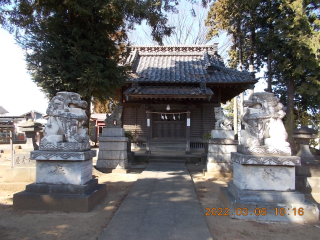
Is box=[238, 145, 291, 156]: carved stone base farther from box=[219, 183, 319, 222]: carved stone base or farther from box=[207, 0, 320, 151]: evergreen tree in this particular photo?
box=[207, 0, 320, 151]: evergreen tree

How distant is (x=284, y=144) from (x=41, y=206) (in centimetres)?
495

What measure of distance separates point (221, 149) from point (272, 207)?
4.01m

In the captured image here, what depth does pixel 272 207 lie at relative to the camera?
3691mm

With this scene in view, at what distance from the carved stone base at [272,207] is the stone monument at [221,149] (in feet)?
12.3

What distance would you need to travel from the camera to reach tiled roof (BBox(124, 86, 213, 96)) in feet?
32.8

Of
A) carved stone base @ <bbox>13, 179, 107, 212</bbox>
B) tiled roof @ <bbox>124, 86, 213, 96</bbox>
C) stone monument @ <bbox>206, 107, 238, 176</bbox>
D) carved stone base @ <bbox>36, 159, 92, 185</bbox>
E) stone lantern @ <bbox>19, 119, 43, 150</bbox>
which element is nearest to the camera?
carved stone base @ <bbox>13, 179, 107, 212</bbox>

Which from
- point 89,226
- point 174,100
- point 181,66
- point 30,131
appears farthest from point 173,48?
point 89,226

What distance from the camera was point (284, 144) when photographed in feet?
13.1

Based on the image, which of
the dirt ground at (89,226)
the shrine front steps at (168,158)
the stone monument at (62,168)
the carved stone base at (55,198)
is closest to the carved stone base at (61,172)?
the stone monument at (62,168)

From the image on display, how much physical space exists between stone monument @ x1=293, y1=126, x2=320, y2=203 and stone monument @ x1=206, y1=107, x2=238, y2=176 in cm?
212

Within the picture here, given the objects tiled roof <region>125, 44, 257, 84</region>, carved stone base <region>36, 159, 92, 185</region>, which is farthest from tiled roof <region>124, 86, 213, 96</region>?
carved stone base <region>36, 159, 92, 185</region>

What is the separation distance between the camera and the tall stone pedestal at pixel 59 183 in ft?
13.3

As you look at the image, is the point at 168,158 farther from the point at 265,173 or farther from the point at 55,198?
the point at 55,198

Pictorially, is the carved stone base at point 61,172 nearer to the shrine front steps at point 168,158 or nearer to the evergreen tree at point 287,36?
the shrine front steps at point 168,158
